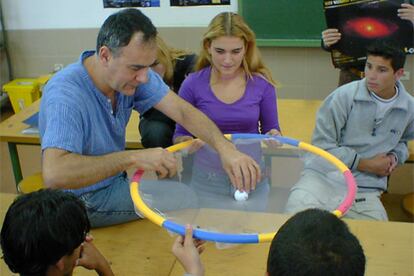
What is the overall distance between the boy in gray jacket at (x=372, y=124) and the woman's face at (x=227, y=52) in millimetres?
483

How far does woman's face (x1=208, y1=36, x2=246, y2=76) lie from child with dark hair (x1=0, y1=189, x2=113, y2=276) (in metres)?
1.17

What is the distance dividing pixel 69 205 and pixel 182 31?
10.9 feet

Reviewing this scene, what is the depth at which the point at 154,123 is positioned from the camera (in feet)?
8.05

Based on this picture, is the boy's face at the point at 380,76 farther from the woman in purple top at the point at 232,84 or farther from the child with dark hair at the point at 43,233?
the child with dark hair at the point at 43,233

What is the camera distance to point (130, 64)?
1646mm

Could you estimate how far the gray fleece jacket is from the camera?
2.19 meters

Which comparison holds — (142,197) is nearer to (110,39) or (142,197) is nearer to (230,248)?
(230,248)

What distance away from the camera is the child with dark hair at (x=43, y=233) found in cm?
117

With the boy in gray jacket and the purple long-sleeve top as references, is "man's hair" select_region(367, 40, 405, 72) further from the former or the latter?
the purple long-sleeve top

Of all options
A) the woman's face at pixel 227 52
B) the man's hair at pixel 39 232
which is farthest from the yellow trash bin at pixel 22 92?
the man's hair at pixel 39 232

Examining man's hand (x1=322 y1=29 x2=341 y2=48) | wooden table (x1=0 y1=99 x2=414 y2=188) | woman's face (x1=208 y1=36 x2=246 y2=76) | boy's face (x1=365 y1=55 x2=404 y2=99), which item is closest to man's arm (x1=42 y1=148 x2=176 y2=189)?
woman's face (x1=208 y1=36 x2=246 y2=76)

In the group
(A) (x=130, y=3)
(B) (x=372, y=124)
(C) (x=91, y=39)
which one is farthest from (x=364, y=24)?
(C) (x=91, y=39)

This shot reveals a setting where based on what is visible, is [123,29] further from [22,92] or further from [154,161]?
→ [22,92]

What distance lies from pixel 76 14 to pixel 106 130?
10.0 ft
